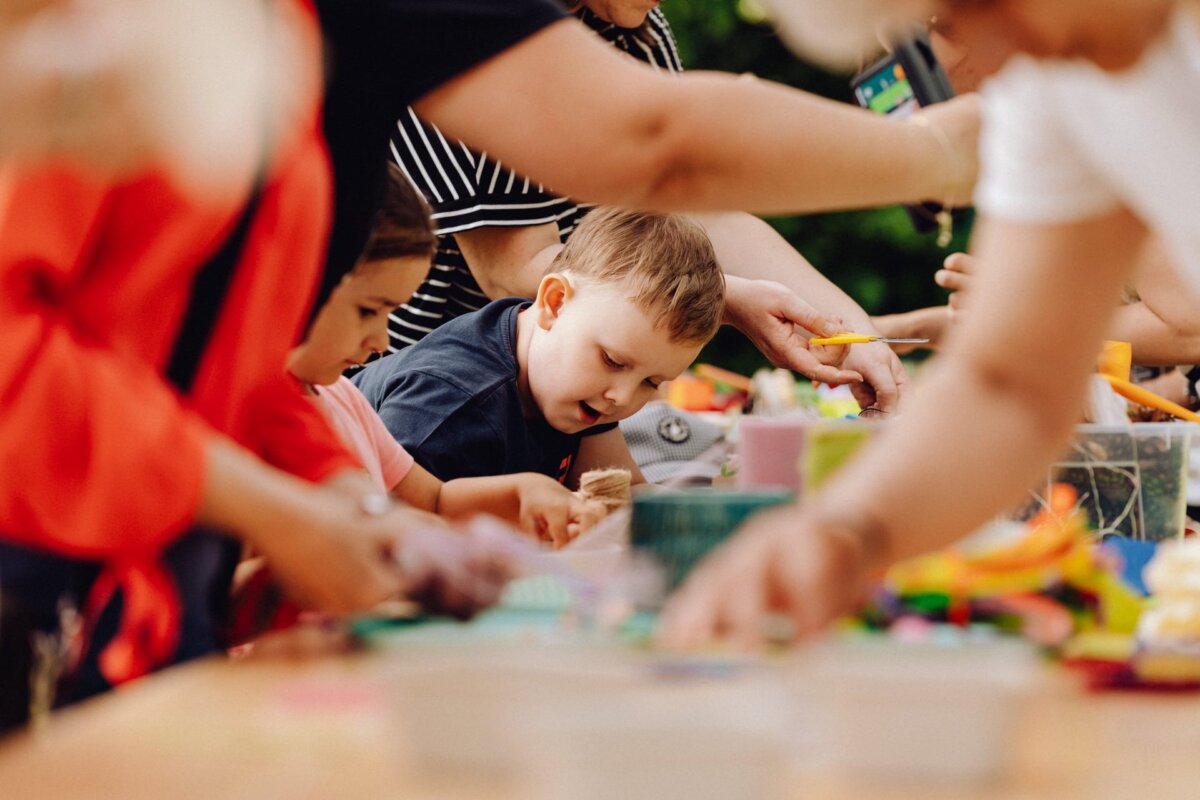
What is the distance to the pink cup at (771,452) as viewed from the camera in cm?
139

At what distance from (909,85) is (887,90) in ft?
0.30

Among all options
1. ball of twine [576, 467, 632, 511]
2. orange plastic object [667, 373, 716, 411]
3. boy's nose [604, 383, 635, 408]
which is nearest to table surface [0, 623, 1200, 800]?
ball of twine [576, 467, 632, 511]

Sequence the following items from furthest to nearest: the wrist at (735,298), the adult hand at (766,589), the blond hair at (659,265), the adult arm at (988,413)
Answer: the wrist at (735,298), the blond hair at (659,265), the adult arm at (988,413), the adult hand at (766,589)

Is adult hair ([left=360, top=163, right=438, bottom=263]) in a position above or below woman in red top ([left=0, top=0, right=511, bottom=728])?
above

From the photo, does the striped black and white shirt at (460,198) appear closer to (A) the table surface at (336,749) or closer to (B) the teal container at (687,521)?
(B) the teal container at (687,521)

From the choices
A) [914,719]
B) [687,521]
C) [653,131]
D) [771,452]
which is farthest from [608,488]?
[914,719]

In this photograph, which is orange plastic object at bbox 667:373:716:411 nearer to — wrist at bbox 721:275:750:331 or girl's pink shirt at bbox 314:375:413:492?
wrist at bbox 721:275:750:331

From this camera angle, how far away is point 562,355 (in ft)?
7.05

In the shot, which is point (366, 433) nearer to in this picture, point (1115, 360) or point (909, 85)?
point (909, 85)

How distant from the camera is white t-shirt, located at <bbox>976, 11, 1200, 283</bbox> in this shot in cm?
97

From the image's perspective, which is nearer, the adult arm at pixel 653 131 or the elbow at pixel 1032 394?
the elbow at pixel 1032 394

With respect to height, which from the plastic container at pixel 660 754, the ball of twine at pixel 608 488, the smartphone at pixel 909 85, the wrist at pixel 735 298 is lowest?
the ball of twine at pixel 608 488

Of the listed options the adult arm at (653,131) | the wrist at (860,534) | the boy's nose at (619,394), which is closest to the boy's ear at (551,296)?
the boy's nose at (619,394)

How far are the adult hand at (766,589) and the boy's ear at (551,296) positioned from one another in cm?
145
